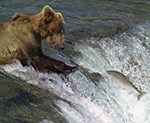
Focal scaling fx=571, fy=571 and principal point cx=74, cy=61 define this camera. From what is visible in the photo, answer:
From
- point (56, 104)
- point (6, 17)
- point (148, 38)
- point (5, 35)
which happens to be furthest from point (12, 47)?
point (148, 38)

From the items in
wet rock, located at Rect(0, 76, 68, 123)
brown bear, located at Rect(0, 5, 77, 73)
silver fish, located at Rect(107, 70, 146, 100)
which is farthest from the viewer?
silver fish, located at Rect(107, 70, 146, 100)

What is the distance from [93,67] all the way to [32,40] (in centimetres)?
132

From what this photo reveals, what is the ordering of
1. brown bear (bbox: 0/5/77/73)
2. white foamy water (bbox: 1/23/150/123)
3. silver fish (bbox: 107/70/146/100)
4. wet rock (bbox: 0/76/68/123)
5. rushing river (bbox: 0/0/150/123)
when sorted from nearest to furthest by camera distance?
wet rock (bbox: 0/76/68/123)
rushing river (bbox: 0/0/150/123)
white foamy water (bbox: 1/23/150/123)
brown bear (bbox: 0/5/77/73)
silver fish (bbox: 107/70/146/100)

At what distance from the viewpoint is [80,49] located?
8.09m

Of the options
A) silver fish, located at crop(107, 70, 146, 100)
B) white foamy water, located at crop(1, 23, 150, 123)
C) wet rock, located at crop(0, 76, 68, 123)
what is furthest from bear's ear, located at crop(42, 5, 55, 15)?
silver fish, located at crop(107, 70, 146, 100)

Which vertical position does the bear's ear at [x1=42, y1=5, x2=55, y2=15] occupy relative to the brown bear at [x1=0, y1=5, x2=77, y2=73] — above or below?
above

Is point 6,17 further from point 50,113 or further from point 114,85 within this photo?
point 50,113

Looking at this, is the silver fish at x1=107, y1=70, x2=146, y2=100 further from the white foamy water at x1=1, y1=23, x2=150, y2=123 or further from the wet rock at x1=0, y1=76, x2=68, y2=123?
the wet rock at x1=0, y1=76, x2=68, y2=123

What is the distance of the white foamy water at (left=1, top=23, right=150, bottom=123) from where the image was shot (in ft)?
21.4

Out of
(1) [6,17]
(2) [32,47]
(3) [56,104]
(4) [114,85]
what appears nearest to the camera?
(3) [56,104]

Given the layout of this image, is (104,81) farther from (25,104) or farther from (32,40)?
(25,104)

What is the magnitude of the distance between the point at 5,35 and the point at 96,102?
53.2 inches

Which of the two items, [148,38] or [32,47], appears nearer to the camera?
[32,47]

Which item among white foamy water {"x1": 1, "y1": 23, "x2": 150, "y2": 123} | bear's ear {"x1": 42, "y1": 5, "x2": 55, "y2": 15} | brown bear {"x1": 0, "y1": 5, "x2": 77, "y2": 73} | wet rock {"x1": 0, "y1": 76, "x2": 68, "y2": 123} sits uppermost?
bear's ear {"x1": 42, "y1": 5, "x2": 55, "y2": 15}
